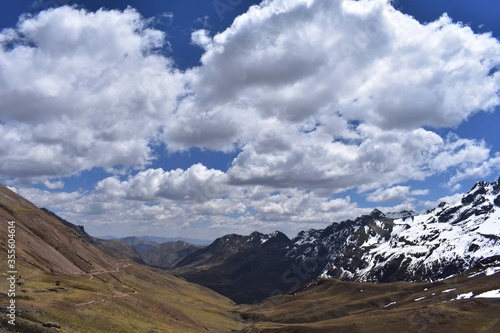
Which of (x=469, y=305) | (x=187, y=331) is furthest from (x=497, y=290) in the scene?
(x=187, y=331)

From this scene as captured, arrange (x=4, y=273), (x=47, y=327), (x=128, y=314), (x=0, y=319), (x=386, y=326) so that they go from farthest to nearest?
1. (x=386, y=326)
2. (x=128, y=314)
3. (x=4, y=273)
4. (x=47, y=327)
5. (x=0, y=319)

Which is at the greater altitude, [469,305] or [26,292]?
[26,292]

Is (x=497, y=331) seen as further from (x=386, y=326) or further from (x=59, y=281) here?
(x=59, y=281)

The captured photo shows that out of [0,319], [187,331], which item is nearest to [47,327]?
[0,319]

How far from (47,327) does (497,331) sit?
11840 cm

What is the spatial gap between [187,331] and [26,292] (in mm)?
49240

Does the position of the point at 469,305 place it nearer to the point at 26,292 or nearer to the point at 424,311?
the point at 424,311

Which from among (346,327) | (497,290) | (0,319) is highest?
(0,319)

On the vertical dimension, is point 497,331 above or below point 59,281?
below

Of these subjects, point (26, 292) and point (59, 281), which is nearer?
point (26, 292)

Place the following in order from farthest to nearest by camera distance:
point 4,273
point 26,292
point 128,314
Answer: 1. point 128,314
2. point 4,273
3. point 26,292

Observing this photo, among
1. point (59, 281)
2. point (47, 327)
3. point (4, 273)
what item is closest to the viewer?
point (47, 327)

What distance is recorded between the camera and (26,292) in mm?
85688

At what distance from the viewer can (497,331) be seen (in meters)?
119
